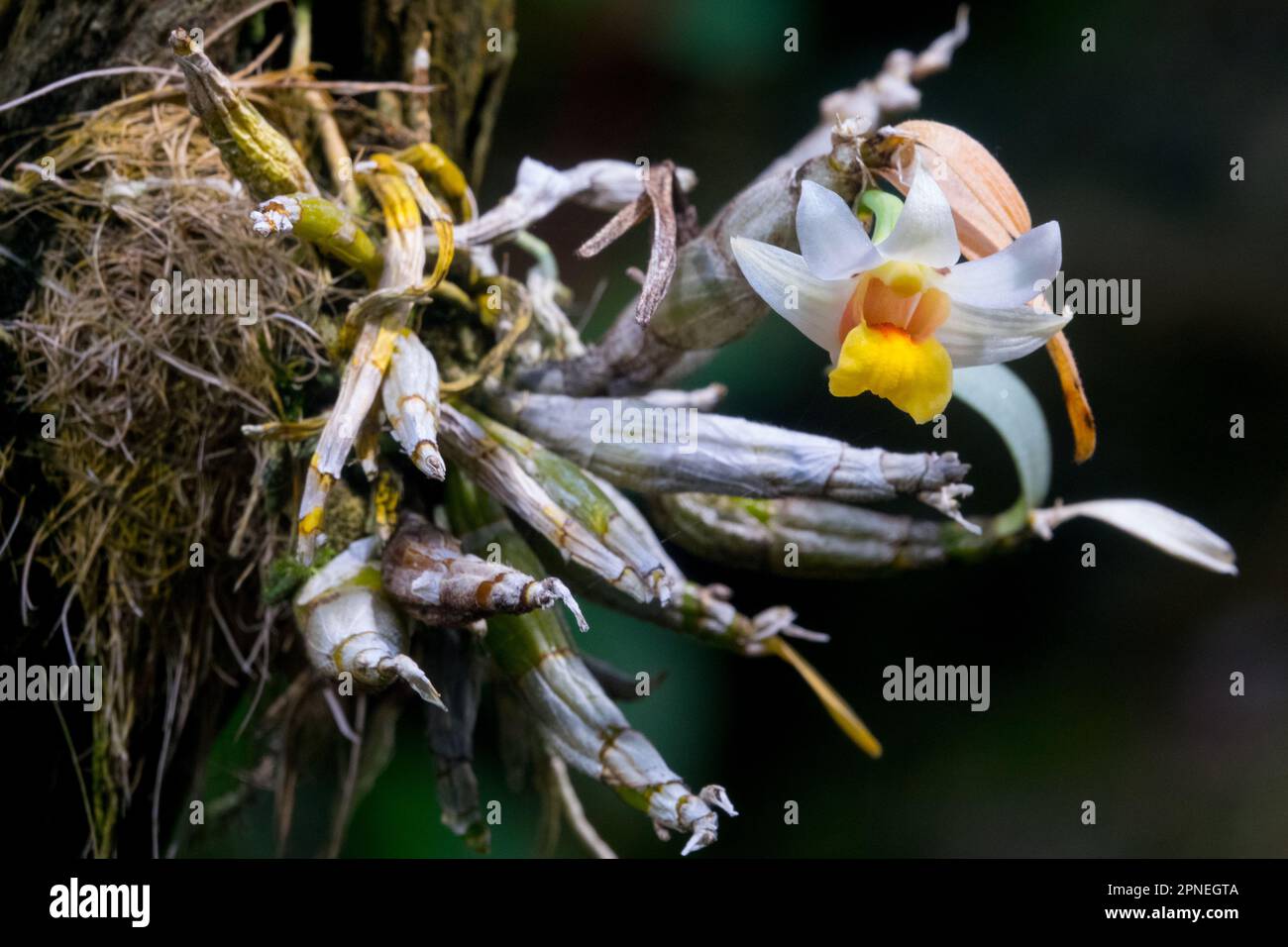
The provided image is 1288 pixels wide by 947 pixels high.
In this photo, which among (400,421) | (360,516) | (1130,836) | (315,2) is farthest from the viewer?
(1130,836)

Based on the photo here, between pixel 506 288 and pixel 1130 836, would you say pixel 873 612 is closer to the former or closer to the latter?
pixel 1130 836

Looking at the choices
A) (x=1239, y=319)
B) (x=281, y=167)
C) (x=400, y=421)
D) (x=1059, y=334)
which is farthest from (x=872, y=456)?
(x=1239, y=319)
